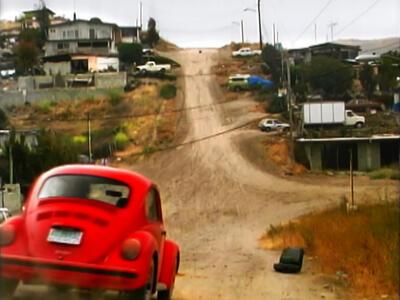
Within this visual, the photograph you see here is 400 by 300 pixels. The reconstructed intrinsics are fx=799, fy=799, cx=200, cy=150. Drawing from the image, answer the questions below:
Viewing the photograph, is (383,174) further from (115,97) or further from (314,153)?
(115,97)

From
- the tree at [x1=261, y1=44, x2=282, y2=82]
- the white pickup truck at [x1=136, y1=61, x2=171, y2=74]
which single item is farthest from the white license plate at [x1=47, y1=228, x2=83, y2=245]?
the tree at [x1=261, y1=44, x2=282, y2=82]

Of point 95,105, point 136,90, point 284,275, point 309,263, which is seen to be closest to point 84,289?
point 284,275

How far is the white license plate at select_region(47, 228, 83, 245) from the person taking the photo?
5.63m

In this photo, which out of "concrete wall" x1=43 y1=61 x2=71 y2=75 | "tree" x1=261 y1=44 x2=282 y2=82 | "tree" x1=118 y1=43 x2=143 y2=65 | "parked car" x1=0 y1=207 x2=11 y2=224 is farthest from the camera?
"tree" x1=261 y1=44 x2=282 y2=82

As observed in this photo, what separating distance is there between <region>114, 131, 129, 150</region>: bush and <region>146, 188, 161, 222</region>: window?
1612 cm

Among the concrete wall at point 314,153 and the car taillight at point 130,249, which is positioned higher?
the car taillight at point 130,249

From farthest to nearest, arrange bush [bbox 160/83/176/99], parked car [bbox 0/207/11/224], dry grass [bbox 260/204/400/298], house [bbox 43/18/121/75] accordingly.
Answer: bush [bbox 160/83/176/99] → house [bbox 43/18/121/75] → parked car [bbox 0/207/11/224] → dry grass [bbox 260/204/400/298]

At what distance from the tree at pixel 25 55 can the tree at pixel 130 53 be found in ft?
18.7

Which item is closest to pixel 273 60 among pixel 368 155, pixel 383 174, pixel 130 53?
pixel 368 155

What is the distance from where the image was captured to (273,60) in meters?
39.6

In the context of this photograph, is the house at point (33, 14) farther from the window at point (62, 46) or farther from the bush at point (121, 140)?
the bush at point (121, 140)

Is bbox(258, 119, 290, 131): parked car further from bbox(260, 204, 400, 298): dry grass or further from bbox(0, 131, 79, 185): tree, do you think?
bbox(0, 131, 79, 185): tree

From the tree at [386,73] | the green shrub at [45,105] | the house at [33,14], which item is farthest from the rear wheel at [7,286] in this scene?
the tree at [386,73]

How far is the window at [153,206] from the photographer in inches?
259
